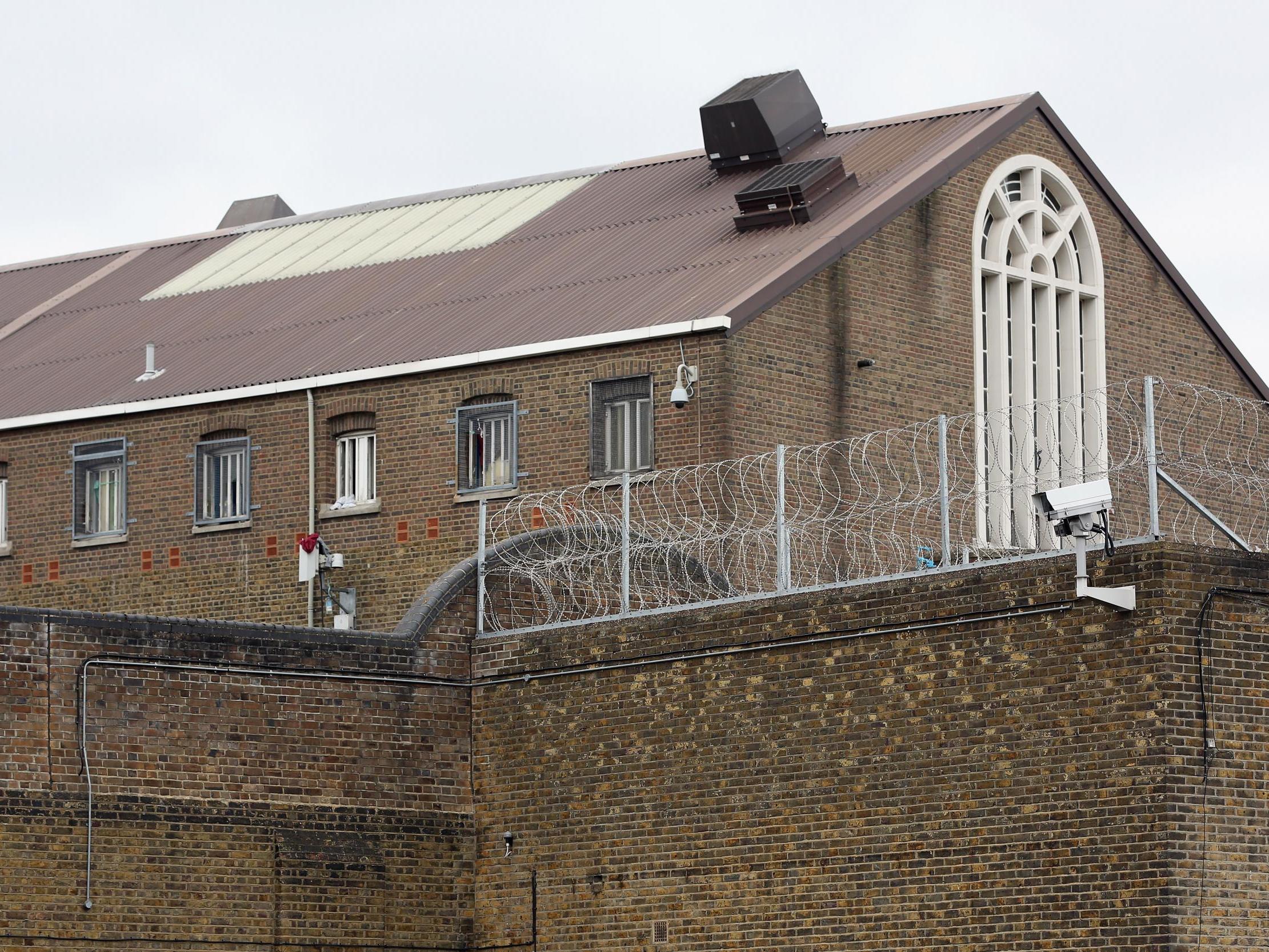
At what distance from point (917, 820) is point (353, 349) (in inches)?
530

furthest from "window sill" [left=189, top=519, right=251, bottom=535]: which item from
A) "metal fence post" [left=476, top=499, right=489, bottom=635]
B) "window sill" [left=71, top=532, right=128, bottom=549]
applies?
"metal fence post" [left=476, top=499, right=489, bottom=635]

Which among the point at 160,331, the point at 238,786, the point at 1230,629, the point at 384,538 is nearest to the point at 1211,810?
the point at 1230,629

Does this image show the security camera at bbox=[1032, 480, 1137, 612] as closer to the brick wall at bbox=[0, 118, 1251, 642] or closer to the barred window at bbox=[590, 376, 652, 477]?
the brick wall at bbox=[0, 118, 1251, 642]

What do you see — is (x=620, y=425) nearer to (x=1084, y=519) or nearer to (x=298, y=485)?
(x=298, y=485)

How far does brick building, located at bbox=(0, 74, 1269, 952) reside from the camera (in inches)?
791

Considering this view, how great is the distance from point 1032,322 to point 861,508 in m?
5.46

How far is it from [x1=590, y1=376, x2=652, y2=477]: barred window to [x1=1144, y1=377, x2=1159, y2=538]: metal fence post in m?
10.2

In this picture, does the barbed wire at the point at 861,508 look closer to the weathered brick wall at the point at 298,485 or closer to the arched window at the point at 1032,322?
the arched window at the point at 1032,322

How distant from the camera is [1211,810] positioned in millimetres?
19328

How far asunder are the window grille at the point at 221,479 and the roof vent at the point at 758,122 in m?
7.43

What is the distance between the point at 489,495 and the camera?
3008cm

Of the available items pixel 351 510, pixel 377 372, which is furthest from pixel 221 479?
pixel 377 372

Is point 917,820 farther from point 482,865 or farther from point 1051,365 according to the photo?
point 1051,365

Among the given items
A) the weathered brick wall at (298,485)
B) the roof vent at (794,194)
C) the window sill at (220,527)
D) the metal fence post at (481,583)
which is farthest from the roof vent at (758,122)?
the metal fence post at (481,583)
